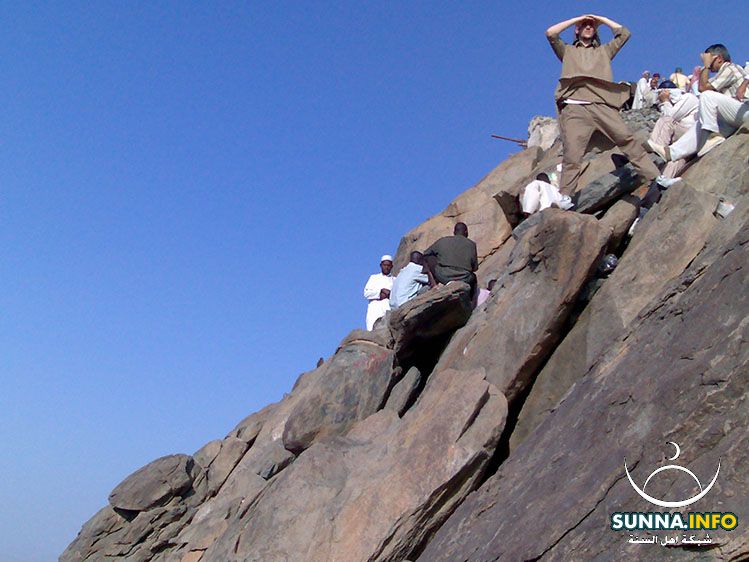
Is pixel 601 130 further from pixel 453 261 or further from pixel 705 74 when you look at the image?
pixel 453 261

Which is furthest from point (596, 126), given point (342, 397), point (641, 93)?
point (641, 93)

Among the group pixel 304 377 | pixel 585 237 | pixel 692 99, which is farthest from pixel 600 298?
pixel 304 377

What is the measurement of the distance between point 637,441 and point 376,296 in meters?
13.1

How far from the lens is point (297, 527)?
1122cm

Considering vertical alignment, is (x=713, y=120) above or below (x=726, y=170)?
above

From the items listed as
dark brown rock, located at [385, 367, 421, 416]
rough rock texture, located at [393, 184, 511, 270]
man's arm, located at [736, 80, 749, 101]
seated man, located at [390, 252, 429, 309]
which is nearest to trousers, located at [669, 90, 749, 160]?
man's arm, located at [736, 80, 749, 101]

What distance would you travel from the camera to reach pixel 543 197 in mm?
16250

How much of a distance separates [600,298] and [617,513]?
17.8 feet

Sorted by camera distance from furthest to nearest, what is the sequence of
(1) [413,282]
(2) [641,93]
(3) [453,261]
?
(2) [641,93] < (1) [413,282] < (3) [453,261]

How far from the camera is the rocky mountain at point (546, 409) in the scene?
7.66m

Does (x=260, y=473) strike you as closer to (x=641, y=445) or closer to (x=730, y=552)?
(x=641, y=445)

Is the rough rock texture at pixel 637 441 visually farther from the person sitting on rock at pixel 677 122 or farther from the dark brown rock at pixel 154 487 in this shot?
the dark brown rock at pixel 154 487

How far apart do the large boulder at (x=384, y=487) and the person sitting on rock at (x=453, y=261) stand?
3.21 metres

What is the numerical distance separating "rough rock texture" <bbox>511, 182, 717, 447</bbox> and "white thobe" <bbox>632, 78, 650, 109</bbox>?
2094 cm
